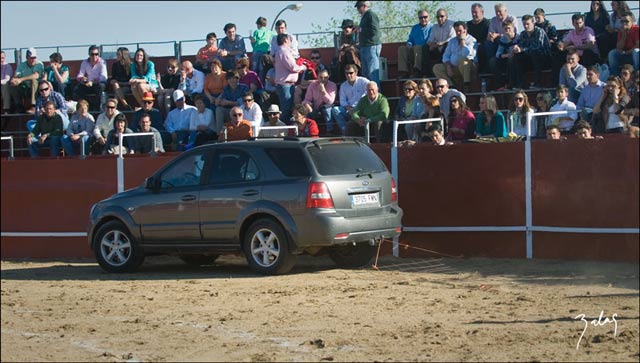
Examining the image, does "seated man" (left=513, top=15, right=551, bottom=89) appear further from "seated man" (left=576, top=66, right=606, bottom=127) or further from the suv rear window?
the suv rear window

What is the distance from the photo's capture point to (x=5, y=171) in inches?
783

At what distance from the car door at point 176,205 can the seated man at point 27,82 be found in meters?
9.78

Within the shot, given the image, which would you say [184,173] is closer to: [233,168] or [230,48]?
[233,168]

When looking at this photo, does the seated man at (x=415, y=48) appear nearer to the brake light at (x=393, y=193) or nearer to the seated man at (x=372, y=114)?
the seated man at (x=372, y=114)

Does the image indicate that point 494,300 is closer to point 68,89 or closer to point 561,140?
point 561,140

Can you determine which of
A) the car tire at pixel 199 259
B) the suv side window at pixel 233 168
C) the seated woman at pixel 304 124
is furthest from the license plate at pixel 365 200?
the seated woman at pixel 304 124

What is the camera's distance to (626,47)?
1844 centimetres

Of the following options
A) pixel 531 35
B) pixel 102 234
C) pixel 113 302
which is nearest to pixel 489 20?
pixel 531 35

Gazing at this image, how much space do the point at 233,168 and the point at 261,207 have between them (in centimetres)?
94

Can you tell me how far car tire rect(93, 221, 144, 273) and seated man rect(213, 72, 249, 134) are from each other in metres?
4.60

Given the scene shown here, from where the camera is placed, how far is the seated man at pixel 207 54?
77.2 feet

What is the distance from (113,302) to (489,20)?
33.1 feet

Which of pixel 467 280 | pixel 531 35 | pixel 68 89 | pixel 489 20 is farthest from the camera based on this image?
pixel 68 89

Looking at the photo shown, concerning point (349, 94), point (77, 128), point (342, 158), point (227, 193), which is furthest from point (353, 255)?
point (77, 128)
